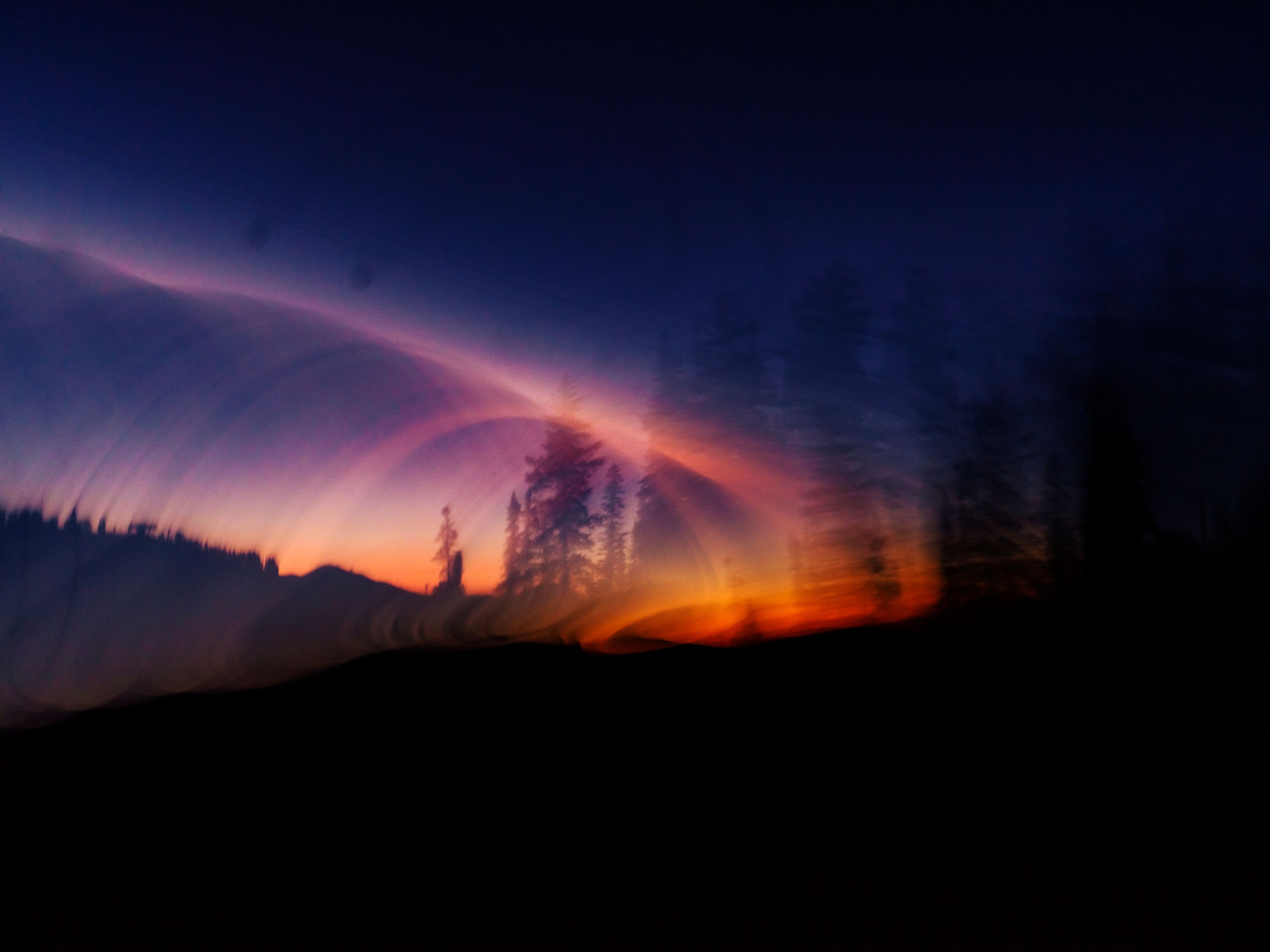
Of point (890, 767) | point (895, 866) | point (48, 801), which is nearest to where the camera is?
point (48, 801)

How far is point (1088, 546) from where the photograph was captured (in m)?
3.56

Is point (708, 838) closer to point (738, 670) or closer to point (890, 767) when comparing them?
point (738, 670)

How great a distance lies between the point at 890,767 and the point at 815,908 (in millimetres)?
816

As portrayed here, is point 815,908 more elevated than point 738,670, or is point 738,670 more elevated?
point 738,670

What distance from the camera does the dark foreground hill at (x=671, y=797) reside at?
3055 mm

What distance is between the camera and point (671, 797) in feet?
11.0

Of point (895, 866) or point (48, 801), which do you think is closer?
point (48, 801)

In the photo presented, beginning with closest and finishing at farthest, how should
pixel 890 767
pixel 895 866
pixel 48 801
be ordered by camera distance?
1. pixel 48 801
2. pixel 895 866
3. pixel 890 767

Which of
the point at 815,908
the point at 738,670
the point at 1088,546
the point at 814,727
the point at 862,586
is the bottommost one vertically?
the point at 815,908

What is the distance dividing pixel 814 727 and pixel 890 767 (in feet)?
1.48

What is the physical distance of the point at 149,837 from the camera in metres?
3.10

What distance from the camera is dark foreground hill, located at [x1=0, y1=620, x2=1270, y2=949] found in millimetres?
3055

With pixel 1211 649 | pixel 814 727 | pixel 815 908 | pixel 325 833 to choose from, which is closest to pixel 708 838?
pixel 815 908

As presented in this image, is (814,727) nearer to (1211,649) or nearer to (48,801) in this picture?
(1211,649)
